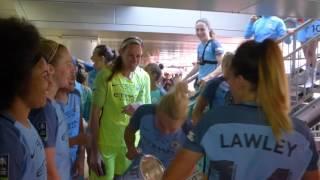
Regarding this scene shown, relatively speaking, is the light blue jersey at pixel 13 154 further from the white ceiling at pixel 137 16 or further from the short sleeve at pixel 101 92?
the white ceiling at pixel 137 16

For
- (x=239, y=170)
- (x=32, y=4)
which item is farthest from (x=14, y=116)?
(x=32, y=4)

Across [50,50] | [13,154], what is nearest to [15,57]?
[13,154]

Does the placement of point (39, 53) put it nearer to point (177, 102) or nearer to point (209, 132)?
point (209, 132)

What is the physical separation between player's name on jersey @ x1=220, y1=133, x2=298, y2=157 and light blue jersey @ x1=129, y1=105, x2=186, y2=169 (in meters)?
1.09

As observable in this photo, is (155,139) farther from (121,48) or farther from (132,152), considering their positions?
(121,48)

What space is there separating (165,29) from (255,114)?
26.4 ft

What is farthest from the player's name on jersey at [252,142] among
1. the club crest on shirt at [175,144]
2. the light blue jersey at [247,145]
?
the club crest on shirt at [175,144]

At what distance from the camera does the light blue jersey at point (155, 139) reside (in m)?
2.70

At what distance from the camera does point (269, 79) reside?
4.99ft

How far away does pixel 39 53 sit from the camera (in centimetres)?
141

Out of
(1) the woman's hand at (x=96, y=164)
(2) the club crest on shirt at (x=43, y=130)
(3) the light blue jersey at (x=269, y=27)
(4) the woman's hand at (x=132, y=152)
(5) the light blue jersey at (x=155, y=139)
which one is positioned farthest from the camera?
(3) the light blue jersey at (x=269, y=27)

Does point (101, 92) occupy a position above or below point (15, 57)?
below

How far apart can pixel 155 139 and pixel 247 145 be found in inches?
50.6

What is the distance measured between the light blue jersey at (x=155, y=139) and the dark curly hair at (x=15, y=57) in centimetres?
143
